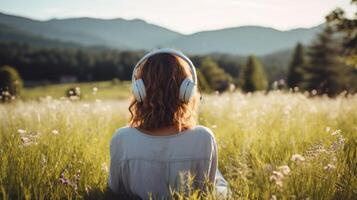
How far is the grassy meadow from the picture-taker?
2396mm

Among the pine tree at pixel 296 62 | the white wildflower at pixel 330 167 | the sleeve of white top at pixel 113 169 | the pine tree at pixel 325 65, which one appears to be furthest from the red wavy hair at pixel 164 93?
the pine tree at pixel 296 62

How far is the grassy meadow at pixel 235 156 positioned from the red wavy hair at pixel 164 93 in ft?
1.71

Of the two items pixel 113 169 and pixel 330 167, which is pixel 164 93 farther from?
pixel 330 167

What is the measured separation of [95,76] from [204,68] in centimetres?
4102

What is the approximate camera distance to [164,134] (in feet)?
8.72

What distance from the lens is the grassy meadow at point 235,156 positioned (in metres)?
2.40

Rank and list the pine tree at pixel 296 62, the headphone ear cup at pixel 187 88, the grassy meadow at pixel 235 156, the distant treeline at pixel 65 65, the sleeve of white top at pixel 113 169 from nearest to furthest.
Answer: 1. the grassy meadow at pixel 235 156
2. the headphone ear cup at pixel 187 88
3. the sleeve of white top at pixel 113 169
4. the pine tree at pixel 296 62
5. the distant treeline at pixel 65 65

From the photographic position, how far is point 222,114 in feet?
21.2

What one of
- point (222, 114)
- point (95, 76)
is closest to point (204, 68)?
point (95, 76)

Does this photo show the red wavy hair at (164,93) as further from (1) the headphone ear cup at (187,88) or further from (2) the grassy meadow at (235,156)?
(2) the grassy meadow at (235,156)

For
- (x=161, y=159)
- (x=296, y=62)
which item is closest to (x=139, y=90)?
(x=161, y=159)

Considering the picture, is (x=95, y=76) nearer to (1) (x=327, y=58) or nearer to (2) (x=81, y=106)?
(1) (x=327, y=58)

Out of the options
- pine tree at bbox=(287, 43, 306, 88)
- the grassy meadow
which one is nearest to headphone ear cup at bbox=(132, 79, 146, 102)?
the grassy meadow

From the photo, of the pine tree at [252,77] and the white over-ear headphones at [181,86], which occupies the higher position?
the white over-ear headphones at [181,86]
